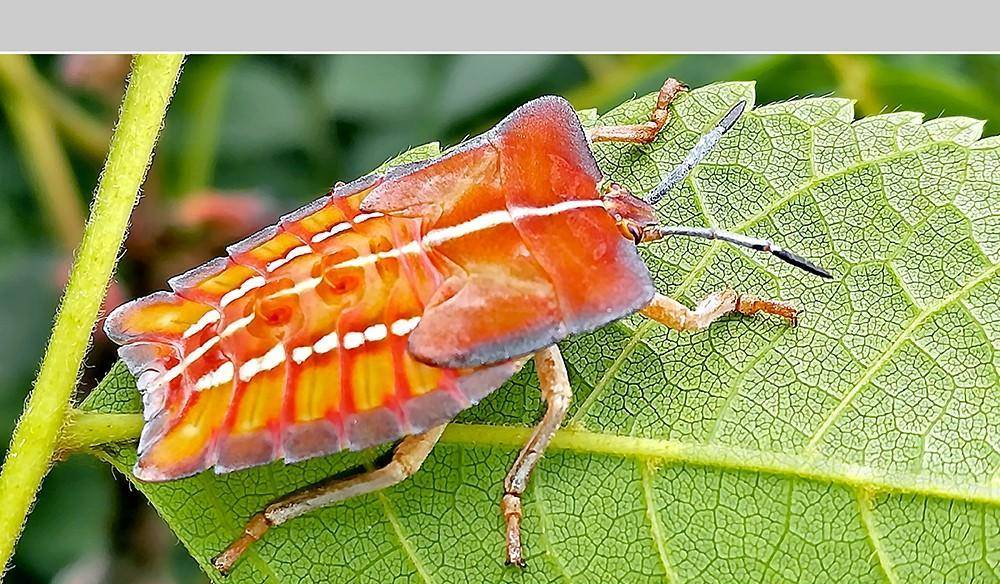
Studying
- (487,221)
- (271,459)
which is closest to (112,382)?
(271,459)

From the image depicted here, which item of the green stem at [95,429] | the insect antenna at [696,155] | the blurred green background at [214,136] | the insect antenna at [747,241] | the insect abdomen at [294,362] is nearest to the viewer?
the green stem at [95,429]

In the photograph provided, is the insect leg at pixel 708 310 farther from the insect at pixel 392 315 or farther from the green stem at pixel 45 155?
the green stem at pixel 45 155

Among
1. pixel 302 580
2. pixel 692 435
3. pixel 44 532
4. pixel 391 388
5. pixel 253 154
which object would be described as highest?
pixel 391 388

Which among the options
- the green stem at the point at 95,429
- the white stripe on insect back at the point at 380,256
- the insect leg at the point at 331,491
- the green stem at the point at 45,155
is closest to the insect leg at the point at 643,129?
→ the white stripe on insect back at the point at 380,256

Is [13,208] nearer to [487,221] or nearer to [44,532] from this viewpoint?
[44,532]

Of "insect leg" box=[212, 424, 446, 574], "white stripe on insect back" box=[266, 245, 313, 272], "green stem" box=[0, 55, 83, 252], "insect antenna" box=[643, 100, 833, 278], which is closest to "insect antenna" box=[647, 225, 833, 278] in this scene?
"insect antenna" box=[643, 100, 833, 278]
